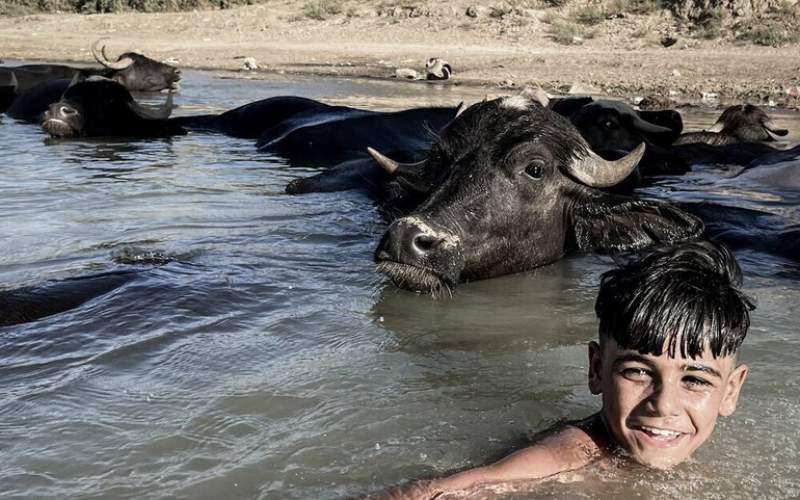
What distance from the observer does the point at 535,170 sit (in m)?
5.84

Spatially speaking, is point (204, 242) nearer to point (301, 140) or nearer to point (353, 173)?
point (353, 173)

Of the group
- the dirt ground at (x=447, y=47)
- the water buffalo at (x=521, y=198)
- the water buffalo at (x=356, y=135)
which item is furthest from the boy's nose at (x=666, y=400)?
the dirt ground at (x=447, y=47)

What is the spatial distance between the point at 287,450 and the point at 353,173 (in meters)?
5.43

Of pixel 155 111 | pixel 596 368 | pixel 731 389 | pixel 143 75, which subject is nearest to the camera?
pixel 731 389

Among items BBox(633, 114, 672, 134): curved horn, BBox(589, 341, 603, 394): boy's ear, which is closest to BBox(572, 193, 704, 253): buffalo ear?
BBox(589, 341, 603, 394): boy's ear

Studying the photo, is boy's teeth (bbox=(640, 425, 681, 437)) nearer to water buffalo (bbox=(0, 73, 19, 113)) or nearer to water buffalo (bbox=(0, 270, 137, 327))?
water buffalo (bbox=(0, 270, 137, 327))

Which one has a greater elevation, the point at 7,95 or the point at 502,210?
the point at 502,210

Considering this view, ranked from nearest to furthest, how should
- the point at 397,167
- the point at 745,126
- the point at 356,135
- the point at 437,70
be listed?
the point at 397,167, the point at 356,135, the point at 745,126, the point at 437,70

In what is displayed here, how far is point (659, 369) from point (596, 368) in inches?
14.3

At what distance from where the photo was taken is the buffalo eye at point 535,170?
19.1ft

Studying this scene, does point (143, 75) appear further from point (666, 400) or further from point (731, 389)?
point (666, 400)

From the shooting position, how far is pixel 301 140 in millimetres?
10719

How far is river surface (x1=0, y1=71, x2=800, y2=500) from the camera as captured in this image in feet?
10.7

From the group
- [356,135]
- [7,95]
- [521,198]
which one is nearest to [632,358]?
[521,198]
